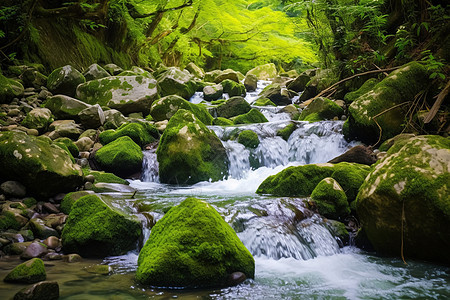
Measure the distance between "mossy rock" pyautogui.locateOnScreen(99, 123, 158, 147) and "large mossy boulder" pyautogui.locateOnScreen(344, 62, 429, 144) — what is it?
536 cm

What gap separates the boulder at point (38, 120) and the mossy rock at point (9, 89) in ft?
2.99

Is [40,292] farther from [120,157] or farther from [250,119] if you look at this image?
[250,119]

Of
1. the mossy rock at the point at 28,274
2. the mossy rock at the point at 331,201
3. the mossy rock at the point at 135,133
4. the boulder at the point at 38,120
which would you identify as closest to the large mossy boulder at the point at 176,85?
the mossy rock at the point at 135,133

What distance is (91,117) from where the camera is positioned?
8.73 metres

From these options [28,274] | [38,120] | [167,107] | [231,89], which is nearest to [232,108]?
[167,107]

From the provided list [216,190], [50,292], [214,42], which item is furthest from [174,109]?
[214,42]

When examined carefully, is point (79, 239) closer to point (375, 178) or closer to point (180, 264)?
point (180, 264)

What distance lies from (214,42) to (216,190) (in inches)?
648

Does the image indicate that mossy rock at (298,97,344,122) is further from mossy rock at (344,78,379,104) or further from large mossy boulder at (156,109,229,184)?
large mossy boulder at (156,109,229,184)

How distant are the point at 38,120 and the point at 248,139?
5365 millimetres

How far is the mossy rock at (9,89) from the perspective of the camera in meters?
8.60

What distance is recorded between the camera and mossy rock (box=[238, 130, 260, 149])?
29.5 feet

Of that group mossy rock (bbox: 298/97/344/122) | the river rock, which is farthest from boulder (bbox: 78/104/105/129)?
the river rock

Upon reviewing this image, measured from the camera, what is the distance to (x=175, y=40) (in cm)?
2002
